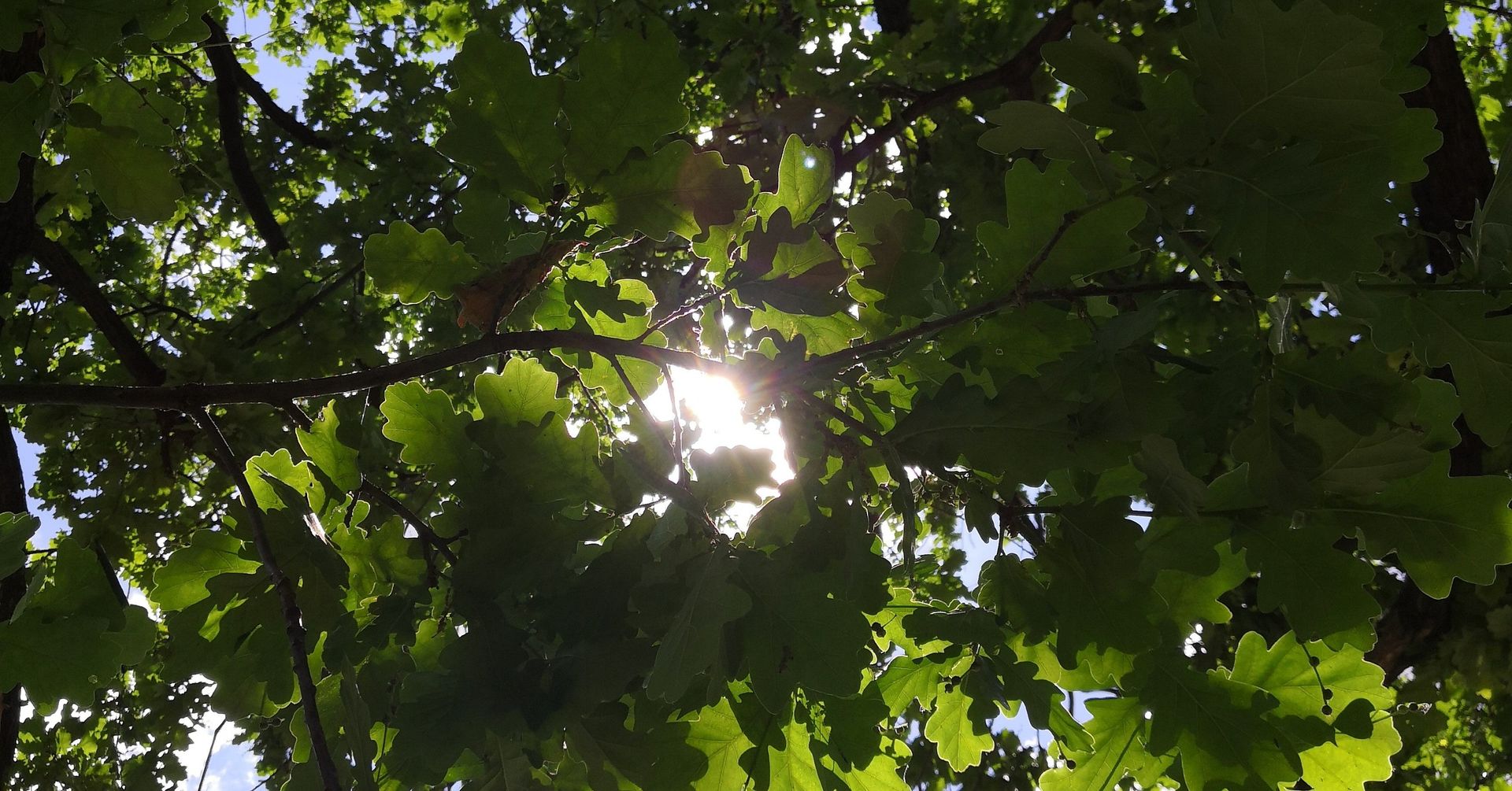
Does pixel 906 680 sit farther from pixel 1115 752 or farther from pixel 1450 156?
pixel 1450 156

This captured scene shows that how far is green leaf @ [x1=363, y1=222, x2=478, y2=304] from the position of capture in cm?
135

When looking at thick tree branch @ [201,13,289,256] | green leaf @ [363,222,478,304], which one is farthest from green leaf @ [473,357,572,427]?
thick tree branch @ [201,13,289,256]

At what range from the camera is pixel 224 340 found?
4430 mm

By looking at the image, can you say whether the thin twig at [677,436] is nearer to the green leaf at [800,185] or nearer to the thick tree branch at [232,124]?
the green leaf at [800,185]

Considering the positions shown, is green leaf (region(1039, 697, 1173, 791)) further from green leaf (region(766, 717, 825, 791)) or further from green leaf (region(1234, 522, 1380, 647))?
green leaf (region(766, 717, 825, 791))

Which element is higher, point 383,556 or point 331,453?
point 331,453

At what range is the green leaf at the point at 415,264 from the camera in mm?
1354

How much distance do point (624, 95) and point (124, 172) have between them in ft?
3.83

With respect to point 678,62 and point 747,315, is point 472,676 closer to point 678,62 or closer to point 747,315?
point 678,62

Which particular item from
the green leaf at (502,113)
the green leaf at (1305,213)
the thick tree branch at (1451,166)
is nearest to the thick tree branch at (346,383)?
the green leaf at (502,113)

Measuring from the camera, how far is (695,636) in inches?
40.1

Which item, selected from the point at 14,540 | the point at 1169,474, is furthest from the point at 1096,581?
the point at 14,540

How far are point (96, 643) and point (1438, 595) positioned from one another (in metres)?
1.95

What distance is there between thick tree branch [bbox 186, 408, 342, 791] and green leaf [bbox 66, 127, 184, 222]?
59 cm
